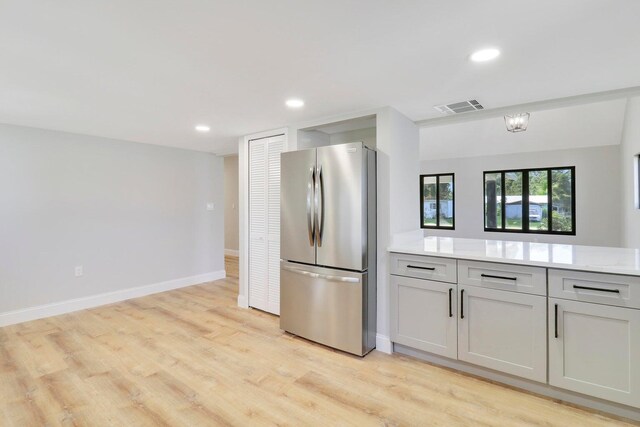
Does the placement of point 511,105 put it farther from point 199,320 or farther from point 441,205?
point 441,205

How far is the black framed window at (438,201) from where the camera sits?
824 centimetres

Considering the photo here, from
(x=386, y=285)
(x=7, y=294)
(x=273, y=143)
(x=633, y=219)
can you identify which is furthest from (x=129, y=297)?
(x=633, y=219)

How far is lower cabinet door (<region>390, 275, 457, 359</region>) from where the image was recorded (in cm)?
249

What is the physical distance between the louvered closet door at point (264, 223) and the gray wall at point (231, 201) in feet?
13.1

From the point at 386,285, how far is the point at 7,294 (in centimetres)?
413

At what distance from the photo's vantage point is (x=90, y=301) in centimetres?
407

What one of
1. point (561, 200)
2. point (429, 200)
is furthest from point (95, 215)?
point (561, 200)

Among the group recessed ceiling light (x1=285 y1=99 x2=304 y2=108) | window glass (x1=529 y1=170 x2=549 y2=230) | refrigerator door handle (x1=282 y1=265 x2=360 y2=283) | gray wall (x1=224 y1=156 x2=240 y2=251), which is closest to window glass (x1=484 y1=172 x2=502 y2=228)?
window glass (x1=529 y1=170 x2=549 y2=230)

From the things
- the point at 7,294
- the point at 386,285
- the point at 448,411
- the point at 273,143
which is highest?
the point at 273,143

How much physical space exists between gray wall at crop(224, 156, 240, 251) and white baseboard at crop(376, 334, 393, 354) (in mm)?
5611

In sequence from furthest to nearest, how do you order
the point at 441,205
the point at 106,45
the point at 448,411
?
the point at 441,205
the point at 448,411
the point at 106,45

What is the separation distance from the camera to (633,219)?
4.30m

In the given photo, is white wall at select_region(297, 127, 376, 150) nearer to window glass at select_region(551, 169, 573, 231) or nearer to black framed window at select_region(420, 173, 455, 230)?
black framed window at select_region(420, 173, 455, 230)

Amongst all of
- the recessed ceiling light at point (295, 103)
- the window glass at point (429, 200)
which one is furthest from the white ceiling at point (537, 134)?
the recessed ceiling light at point (295, 103)
